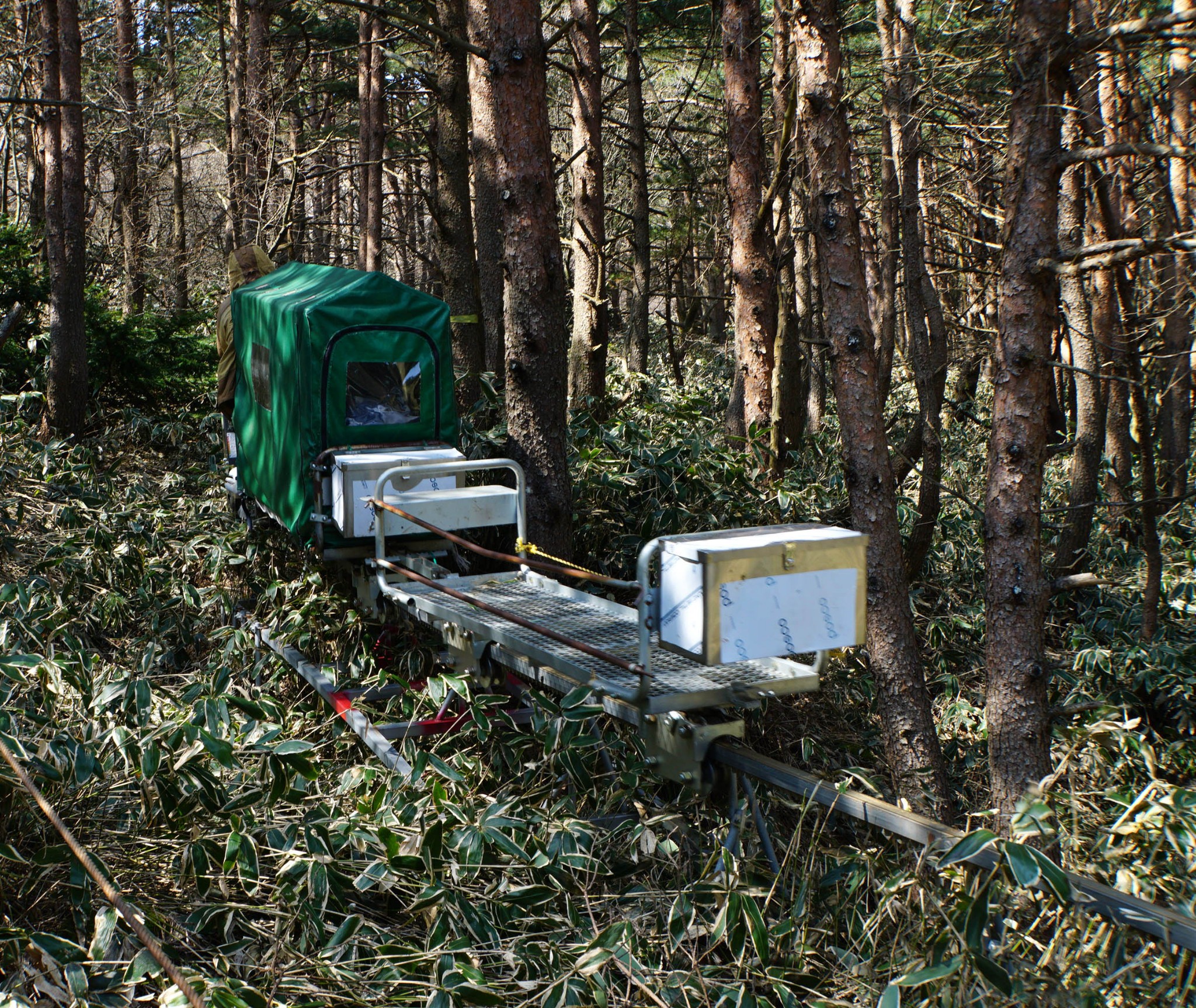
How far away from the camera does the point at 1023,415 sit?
19.6ft

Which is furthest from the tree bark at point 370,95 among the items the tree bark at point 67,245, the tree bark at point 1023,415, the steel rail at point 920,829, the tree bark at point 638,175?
the steel rail at point 920,829

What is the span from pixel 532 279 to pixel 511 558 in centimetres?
296

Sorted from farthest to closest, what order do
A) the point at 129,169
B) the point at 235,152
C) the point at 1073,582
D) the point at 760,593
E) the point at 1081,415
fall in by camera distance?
the point at 129,169
the point at 235,152
the point at 1081,415
the point at 1073,582
the point at 760,593

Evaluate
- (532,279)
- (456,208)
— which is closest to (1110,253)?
(532,279)

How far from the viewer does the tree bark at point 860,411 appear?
21.3 feet

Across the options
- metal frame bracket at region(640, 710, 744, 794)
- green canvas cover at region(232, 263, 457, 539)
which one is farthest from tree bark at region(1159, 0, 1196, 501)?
green canvas cover at region(232, 263, 457, 539)

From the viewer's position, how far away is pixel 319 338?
23.1ft

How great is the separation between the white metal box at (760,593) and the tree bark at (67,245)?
9556 millimetres

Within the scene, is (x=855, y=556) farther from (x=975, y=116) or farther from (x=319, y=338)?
(x=975, y=116)

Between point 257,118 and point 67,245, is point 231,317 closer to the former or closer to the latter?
point 67,245

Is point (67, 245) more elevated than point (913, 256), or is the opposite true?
point (67, 245)

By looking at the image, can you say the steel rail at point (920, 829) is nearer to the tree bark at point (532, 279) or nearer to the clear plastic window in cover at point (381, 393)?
the tree bark at point (532, 279)

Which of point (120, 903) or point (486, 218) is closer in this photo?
point (120, 903)

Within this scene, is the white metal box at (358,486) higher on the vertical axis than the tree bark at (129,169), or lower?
lower
